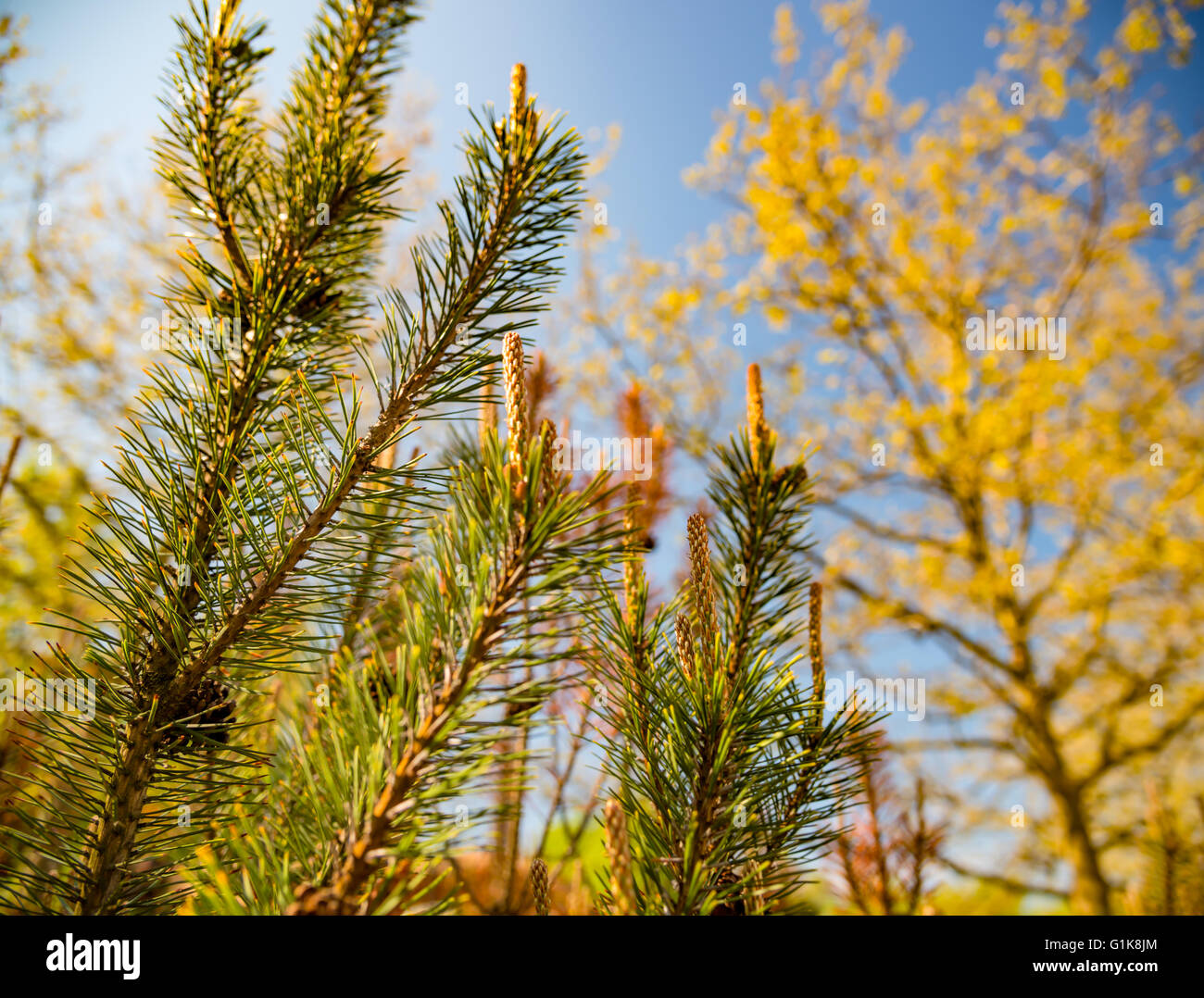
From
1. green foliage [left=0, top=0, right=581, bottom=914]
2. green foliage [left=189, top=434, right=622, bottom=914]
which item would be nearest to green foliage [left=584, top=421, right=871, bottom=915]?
green foliage [left=189, top=434, right=622, bottom=914]

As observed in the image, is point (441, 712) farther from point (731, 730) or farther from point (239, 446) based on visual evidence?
point (239, 446)

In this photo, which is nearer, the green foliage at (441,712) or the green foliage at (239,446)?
the green foliage at (441,712)

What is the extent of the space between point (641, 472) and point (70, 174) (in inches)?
279

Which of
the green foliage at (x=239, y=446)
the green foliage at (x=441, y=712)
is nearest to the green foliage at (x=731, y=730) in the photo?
the green foliage at (x=441, y=712)

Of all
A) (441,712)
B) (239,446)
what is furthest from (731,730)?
(239,446)

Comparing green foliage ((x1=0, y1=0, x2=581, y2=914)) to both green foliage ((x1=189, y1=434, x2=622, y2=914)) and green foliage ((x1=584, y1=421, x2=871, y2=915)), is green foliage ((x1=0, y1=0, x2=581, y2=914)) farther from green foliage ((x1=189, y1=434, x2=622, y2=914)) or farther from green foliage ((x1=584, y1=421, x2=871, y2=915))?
green foliage ((x1=584, y1=421, x2=871, y2=915))

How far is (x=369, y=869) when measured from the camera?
1.37 ft

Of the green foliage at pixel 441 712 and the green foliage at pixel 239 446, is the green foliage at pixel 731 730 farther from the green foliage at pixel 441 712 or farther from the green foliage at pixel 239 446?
the green foliage at pixel 239 446

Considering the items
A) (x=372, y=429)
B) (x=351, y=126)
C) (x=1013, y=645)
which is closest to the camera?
(x=372, y=429)

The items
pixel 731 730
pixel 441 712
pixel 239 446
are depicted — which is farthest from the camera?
pixel 239 446

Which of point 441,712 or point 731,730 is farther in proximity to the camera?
point 731,730
